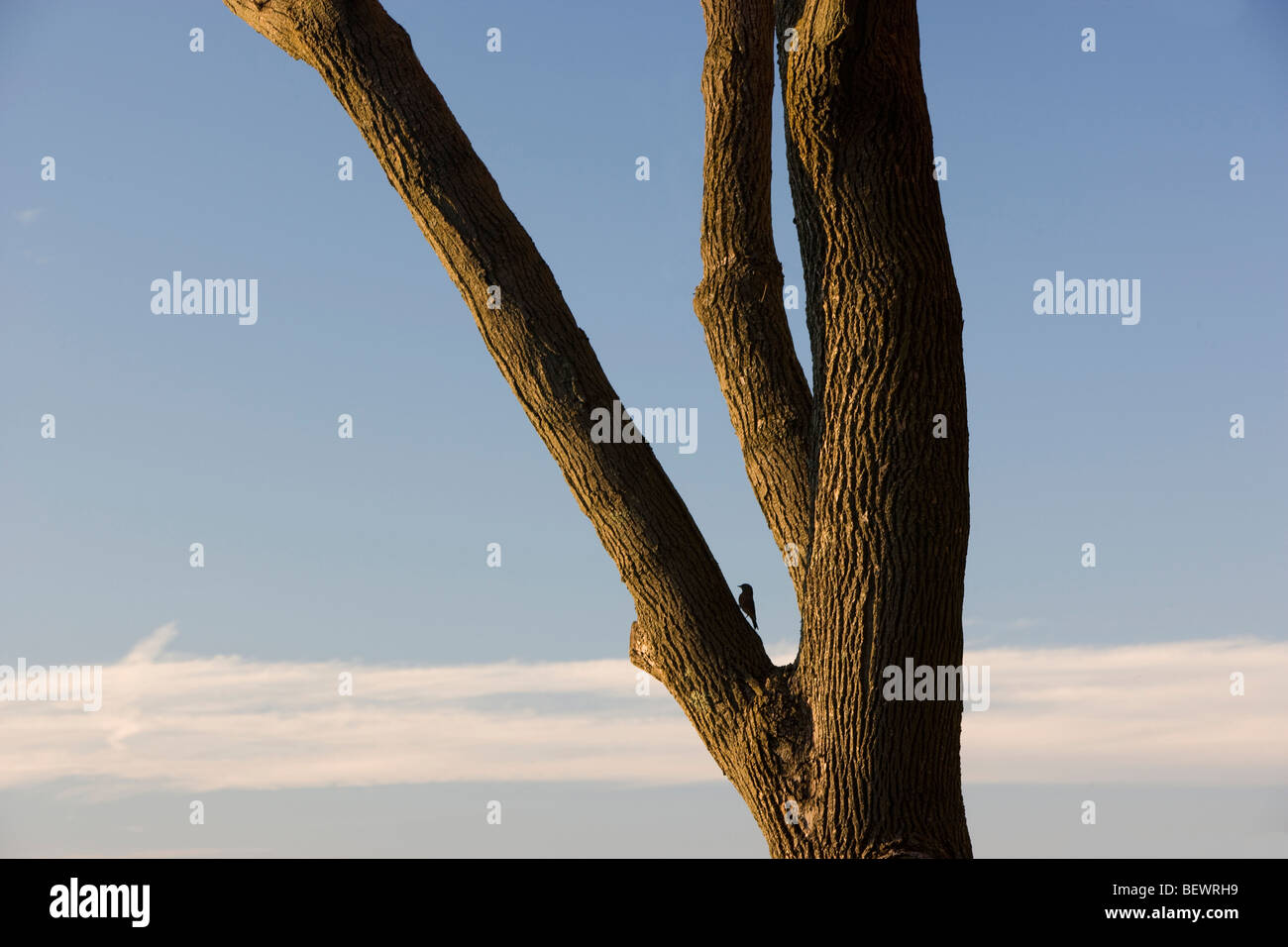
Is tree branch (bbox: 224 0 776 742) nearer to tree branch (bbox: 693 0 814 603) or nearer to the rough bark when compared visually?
the rough bark

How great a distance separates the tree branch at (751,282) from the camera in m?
5.19

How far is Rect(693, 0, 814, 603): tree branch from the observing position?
5.19 m

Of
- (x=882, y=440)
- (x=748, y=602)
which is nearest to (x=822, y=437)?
(x=882, y=440)

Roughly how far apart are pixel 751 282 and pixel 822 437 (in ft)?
3.85

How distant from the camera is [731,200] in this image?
545cm

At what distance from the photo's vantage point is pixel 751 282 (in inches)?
211

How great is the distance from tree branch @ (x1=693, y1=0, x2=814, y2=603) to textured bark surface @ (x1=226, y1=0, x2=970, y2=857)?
0.15ft

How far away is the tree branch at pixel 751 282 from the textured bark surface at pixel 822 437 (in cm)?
4

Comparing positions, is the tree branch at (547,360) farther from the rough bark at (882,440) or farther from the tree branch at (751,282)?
the tree branch at (751,282)

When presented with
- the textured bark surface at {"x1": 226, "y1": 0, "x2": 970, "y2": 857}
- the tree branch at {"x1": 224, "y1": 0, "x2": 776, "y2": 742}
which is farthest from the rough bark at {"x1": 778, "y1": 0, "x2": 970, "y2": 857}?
the tree branch at {"x1": 224, "y1": 0, "x2": 776, "y2": 742}

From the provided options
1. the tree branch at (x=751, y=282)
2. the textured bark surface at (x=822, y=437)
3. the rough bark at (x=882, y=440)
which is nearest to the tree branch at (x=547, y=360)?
the textured bark surface at (x=822, y=437)
